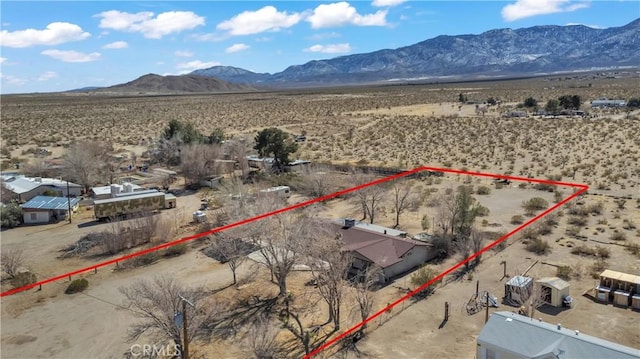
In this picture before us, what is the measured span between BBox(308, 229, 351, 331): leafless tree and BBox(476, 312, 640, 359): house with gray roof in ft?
19.3

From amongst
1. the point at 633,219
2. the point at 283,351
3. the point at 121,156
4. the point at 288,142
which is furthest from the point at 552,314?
the point at 121,156

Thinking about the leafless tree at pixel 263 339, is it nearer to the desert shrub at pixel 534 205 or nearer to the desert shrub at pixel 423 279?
the desert shrub at pixel 423 279

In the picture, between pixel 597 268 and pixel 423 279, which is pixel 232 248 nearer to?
pixel 423 279

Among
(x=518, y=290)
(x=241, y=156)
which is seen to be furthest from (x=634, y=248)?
(x=241, y=156)

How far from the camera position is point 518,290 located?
22.5 metres

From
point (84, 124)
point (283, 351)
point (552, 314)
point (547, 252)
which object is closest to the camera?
point (283, 351)

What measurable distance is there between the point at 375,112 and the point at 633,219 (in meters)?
77.8

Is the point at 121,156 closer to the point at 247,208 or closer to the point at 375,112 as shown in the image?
the point at 247,208

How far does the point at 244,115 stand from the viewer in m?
110

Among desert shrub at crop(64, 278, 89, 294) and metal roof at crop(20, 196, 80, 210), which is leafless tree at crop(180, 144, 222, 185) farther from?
desert shrub at crop(64, 278, 89, 294)

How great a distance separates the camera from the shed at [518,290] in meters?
22.3

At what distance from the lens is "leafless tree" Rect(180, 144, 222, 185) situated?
47750mm

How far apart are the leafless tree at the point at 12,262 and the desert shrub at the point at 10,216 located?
7.74 metres

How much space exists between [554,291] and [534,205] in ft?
51.0
